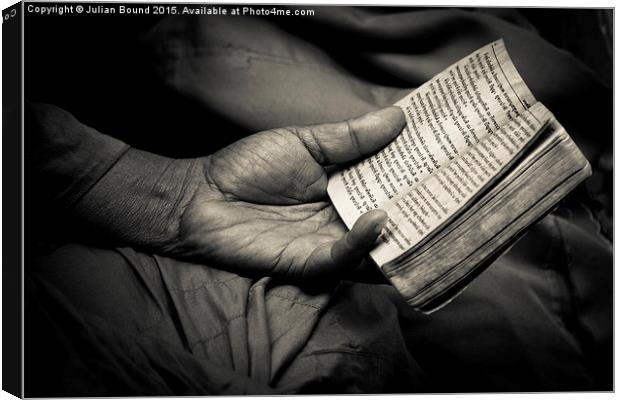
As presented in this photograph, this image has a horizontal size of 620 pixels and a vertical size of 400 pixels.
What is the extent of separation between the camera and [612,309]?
4.53 ft

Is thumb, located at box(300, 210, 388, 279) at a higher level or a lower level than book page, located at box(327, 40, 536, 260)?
lower

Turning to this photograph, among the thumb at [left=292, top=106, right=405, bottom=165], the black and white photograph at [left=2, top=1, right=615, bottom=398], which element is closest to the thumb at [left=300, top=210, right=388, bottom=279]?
the black and white photograph at [left=2, top=1, right=615, bottom=398]

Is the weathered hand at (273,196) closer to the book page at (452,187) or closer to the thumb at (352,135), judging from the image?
the thumb at (352,135)

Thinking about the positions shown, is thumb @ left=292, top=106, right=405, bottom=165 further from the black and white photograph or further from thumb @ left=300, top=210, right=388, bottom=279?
thumb @ left=300, top=210, right=388, bottom=279

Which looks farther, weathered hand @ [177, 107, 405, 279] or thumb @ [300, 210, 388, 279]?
weathered hand @ [177, 107, 405, 279]

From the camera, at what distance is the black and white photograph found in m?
1.18

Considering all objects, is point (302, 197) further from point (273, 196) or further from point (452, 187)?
point (452, 187)

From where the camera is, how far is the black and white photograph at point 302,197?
46.5 inches

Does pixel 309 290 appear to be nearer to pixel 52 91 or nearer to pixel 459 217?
pixel 459 217

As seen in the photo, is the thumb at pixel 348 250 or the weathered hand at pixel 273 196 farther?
the weathered hand at pixel 273 196

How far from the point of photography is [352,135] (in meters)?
1.29

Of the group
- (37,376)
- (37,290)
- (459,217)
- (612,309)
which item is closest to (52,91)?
(37,290)

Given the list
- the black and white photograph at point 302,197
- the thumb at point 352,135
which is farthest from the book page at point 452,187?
the thumb at point 352,135

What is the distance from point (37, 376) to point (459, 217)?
25.2 inches
